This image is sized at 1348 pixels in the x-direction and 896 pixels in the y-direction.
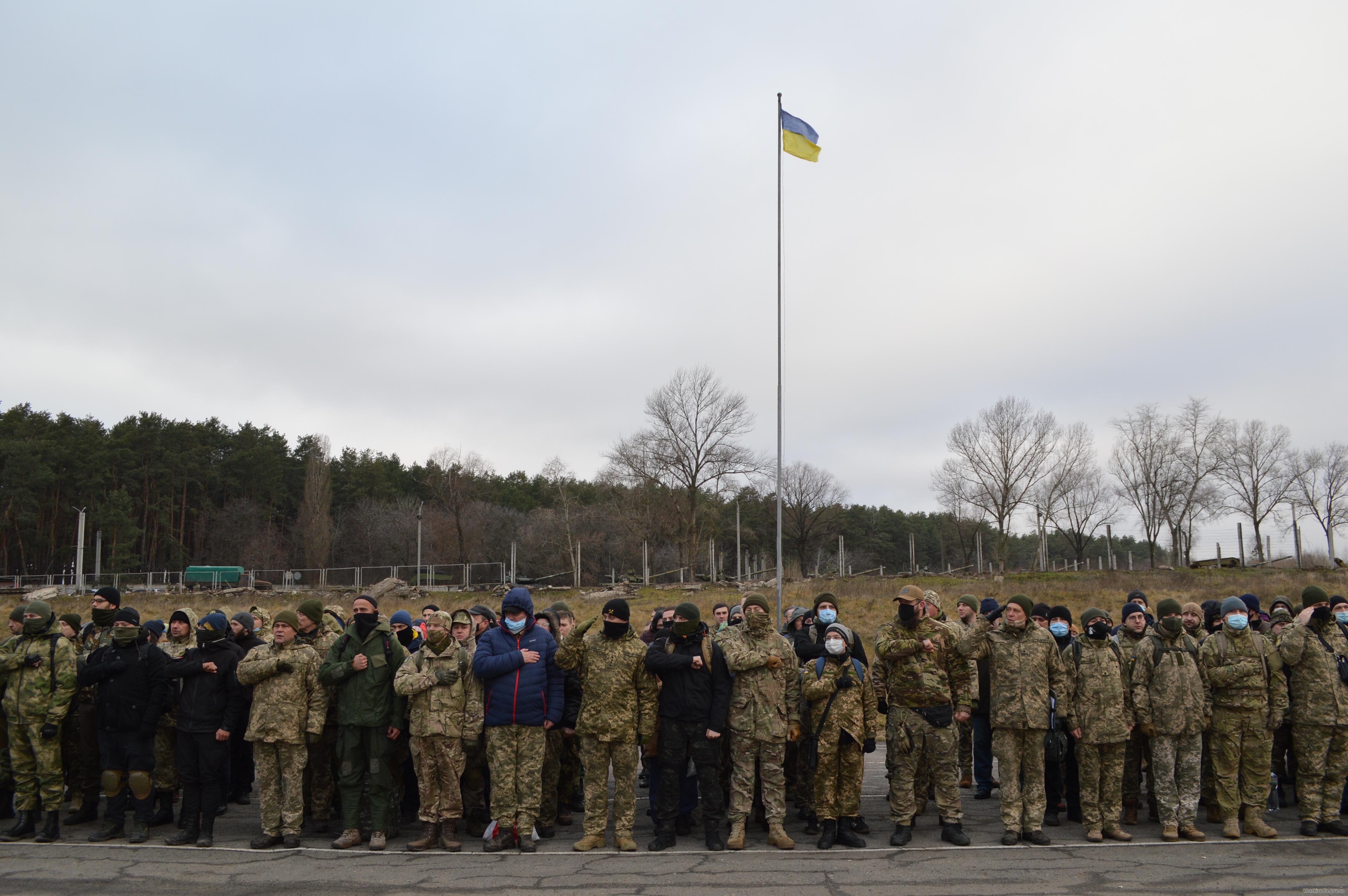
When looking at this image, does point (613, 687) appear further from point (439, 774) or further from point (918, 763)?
point (918, 763)

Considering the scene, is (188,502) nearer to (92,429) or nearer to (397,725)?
(92,429)

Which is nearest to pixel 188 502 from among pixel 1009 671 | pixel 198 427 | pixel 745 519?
pixel 198 427

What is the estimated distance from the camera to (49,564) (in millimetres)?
59188

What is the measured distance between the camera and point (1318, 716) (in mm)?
8102

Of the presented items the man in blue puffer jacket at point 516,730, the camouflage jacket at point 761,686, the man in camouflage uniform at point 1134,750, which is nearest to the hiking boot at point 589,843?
the man in blue puffer jacket at point 516,730

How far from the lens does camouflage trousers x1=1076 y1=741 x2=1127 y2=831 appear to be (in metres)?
7.79

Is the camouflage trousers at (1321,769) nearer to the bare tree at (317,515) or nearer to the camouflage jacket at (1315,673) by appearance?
the camouflage jacket at (1315,673)

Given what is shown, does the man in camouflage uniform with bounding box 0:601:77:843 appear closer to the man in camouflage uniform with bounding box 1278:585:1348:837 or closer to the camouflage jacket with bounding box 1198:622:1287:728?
the camouflage jacket with bounding box 1198:622:1287:728

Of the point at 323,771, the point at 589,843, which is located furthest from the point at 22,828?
the point at 589,843

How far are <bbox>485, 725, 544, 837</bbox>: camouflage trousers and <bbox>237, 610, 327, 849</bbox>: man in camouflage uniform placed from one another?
1.78 meters

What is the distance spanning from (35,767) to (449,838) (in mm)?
4331

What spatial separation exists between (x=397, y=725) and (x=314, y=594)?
1293 inches

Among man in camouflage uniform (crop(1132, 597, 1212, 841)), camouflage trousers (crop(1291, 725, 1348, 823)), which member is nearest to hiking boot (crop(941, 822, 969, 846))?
man in camouflage uniform (crop(1132, 597, 1212, 841))

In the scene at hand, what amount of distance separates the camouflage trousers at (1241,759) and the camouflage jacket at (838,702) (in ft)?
11.2
